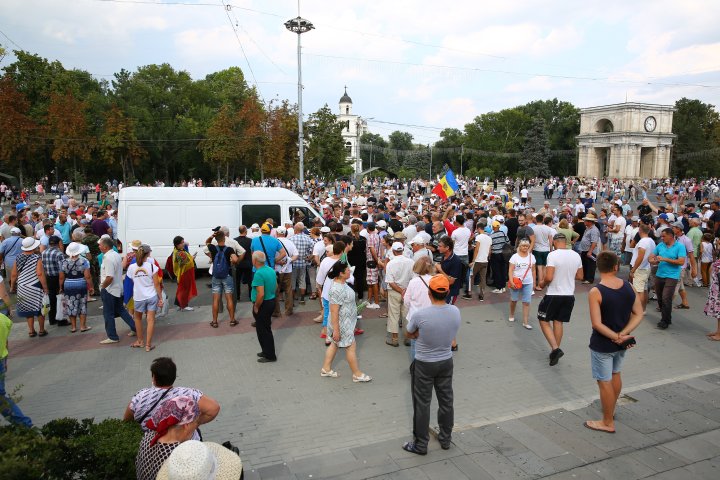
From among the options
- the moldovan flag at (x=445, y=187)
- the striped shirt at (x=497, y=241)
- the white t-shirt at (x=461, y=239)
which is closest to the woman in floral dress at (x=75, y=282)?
the white t-shirt at (x=461, y=239)

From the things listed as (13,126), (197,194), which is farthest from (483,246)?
(13,126)

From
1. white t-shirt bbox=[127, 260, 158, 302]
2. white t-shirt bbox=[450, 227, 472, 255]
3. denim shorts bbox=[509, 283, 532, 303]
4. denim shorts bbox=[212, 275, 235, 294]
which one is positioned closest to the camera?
white t-shirt bbox=[127, 260, 158, 302]

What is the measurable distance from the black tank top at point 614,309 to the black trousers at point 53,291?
9.21 m

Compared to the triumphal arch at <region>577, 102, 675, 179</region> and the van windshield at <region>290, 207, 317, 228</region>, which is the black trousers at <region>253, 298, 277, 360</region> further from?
the triumphal arch at <region>577, 102, 675, 179</region>

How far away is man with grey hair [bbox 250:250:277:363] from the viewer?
7531mm

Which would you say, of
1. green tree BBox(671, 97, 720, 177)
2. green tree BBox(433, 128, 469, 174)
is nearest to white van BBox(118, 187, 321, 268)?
green tree BBox(671, 97, 720, 177)

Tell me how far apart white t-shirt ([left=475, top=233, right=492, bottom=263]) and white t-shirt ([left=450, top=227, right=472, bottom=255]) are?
458 millimetres

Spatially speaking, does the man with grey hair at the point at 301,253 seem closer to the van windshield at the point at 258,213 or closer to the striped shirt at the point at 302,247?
the striped shirt at the point at 302,247

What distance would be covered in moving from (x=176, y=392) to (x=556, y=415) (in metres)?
4.31

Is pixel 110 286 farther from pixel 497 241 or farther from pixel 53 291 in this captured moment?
pixel 497 241

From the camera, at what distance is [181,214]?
13.2 m

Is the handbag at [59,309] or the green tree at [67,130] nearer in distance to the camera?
the handbag at [59,309]

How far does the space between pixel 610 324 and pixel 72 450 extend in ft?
16.6

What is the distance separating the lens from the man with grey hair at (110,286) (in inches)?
330
